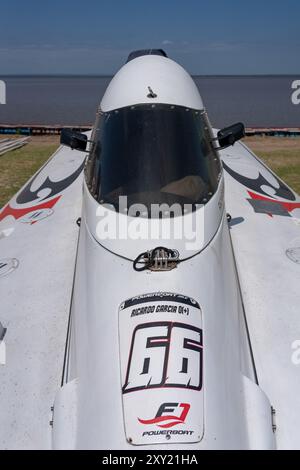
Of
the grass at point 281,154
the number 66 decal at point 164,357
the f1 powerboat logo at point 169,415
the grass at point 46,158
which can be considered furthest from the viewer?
the grass at point 281,154

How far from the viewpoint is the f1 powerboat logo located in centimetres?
297

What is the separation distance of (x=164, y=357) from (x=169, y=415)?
41 centimetres

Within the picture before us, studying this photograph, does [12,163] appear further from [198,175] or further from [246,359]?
[246,359]

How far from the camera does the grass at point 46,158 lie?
12.6 m

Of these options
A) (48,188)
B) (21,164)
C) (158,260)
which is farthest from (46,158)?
(158,260)

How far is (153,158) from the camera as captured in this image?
452 cm

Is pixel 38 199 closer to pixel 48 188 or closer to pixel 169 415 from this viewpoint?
pixel 48 188

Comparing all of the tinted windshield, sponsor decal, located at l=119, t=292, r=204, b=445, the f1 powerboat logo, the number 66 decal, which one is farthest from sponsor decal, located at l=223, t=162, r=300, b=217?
the f1 powerboat logo

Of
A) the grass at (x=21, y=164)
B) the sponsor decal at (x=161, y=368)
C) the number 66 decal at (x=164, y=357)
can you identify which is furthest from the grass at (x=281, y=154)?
the number 66 decal at (x=164, y=357)

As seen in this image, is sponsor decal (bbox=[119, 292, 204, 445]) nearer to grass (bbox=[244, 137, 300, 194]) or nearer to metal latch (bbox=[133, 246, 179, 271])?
metal latch (bbox=[133, 246, 179, 271])

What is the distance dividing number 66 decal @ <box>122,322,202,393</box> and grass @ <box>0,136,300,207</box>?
822 centimetres

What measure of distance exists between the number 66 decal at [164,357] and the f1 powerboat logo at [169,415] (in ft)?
0.45

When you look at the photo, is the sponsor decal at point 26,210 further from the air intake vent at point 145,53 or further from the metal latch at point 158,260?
the metal latch at point 158,260

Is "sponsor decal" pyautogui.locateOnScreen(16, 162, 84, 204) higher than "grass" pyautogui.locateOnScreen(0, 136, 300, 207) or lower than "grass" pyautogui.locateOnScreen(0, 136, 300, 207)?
lower
